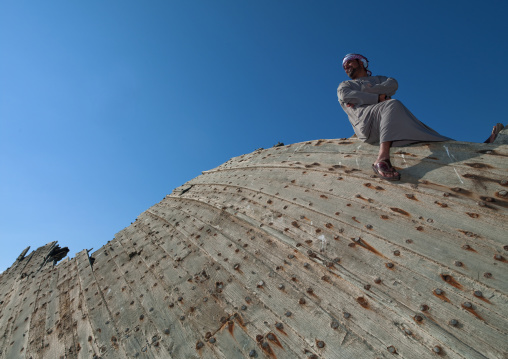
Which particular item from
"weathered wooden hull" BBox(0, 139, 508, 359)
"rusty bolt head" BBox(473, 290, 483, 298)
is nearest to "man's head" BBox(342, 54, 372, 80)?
"weathered wooden hull" BBox(0, 139, 508, 359)

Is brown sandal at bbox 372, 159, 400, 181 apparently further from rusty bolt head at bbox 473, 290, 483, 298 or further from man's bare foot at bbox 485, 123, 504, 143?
rusty bolt head at bbox 473, 290, 483, 298

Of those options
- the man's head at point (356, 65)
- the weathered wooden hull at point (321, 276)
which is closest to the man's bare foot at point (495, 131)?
the weathered wooden hull at point (321, 276)

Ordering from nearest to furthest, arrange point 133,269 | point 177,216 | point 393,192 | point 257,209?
point 393,192
point 257,209
point 133,269
point 177,216

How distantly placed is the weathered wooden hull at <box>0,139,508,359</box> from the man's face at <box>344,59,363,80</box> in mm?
1155

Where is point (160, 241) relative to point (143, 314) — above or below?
above

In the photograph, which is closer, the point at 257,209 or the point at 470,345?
the point at 470,345

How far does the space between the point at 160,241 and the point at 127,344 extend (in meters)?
2.60

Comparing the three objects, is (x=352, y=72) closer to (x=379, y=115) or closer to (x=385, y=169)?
(x=379, y=115)

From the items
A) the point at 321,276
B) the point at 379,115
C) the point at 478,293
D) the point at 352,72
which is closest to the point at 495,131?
the point at 379,115

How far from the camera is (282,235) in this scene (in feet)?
13.5

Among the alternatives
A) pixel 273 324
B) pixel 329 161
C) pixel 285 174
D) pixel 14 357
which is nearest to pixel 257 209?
pixel 285 174

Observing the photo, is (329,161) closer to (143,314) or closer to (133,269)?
(143,314)

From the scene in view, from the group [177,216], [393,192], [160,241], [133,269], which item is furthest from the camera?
[177,216]

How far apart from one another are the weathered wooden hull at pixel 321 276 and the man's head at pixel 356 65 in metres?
1.16
